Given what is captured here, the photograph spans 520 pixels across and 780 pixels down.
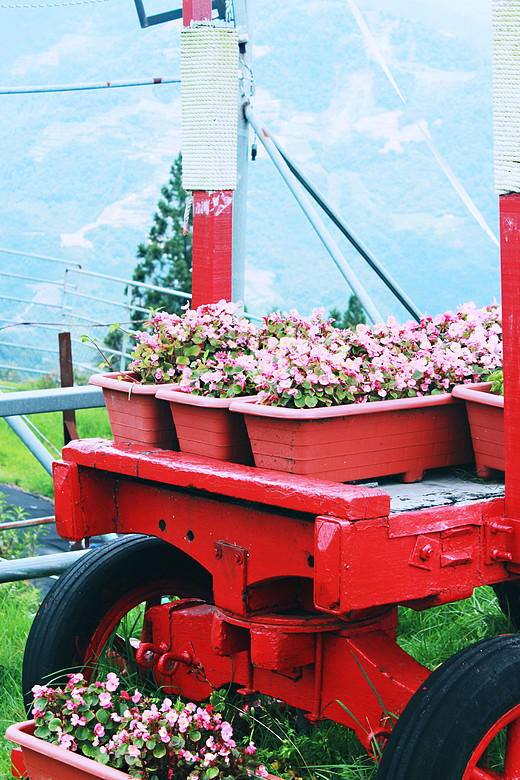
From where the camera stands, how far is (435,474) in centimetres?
233

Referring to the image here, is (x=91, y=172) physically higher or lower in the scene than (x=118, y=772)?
higher

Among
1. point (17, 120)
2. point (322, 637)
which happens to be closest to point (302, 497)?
point (322, 637)

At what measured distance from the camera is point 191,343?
2.46 metres

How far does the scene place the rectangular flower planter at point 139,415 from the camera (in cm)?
237

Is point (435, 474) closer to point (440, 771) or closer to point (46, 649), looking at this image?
point (440, 771)

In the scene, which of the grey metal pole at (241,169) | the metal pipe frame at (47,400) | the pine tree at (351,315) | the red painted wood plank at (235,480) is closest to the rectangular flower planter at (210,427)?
the red painted wood plank at (235,480)

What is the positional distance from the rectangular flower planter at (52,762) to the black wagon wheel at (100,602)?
8.1 inches

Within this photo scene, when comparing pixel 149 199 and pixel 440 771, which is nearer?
pixel 440 771

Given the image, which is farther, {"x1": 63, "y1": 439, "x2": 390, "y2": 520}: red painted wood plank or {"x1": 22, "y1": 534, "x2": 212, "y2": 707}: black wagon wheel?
{"x1": 22, "y1": 534, "x2": 212, "y2": 707}: black wagon wheel

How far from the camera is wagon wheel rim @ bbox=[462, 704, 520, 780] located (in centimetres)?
172

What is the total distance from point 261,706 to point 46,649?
58 cm

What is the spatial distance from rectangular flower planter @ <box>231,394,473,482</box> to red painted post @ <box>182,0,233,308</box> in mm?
662

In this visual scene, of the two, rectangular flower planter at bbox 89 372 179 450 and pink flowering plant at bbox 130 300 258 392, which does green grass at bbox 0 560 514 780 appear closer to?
rectangular flower planter at bbox 89 372 179 450

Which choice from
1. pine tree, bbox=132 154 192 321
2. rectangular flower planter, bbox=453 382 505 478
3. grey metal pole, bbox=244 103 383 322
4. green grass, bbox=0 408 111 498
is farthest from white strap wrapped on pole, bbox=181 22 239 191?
pine tree, bbox=132 154 192 321
